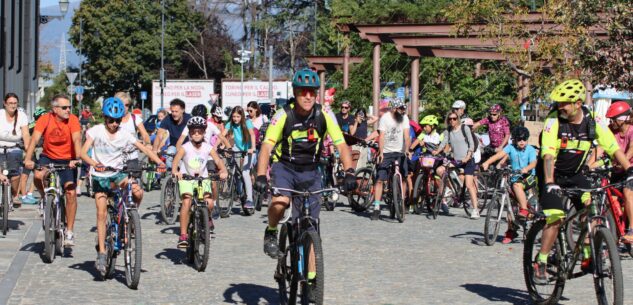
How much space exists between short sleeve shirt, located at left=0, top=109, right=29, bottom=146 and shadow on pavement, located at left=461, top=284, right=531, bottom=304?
7125 mm

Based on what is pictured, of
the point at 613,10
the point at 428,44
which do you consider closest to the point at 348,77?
the point at 428,44

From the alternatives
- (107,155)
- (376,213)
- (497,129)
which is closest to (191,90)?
(497,129)

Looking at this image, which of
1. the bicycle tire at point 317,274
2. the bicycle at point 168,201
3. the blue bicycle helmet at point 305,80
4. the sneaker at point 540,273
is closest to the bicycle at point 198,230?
the blue bicycle helmet at point 305,80

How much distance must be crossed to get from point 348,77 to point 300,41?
33.4 meters

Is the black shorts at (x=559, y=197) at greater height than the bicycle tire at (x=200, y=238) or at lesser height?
greater

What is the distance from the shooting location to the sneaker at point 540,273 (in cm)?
948

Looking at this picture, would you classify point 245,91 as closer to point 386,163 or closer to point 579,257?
point 386,163

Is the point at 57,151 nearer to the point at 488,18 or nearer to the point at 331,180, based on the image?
the point at 331,180

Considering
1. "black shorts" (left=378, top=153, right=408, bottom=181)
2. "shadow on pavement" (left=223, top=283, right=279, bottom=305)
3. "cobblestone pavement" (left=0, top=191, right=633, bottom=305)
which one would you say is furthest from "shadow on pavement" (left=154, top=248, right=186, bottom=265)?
"black shorts" (left=378, top=153, right=408, bottom=181)

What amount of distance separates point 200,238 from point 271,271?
76cm

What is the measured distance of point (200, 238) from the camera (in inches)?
475

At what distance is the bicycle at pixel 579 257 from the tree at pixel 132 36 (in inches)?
3406

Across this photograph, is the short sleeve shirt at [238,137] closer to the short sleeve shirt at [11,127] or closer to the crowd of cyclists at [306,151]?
the crowd of cyclists at [306,151]

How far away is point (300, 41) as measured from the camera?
275 feet
